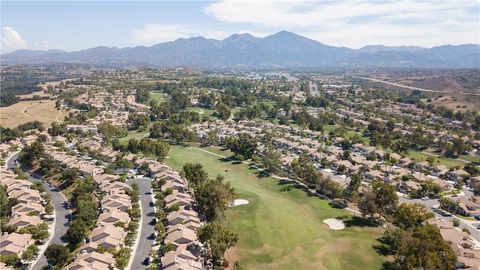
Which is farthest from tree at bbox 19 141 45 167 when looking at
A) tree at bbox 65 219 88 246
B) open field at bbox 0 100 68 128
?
open field at bbox 0 100 68 128

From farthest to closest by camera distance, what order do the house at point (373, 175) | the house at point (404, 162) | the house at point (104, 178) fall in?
the house at point (404, 162) < the house at point (373, 175) < the house at point (104, 178)

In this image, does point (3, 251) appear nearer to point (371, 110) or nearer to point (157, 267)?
point (157, 267)

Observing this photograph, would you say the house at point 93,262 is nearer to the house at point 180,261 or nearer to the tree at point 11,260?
the house at point 180,261

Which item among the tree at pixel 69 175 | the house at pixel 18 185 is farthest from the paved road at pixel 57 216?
the house at pixel 18 185

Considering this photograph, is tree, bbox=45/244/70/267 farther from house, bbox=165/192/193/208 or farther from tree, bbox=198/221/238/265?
house, bbox=165/192/193/208

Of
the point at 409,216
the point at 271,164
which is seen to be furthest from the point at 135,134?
the point at 409,216
